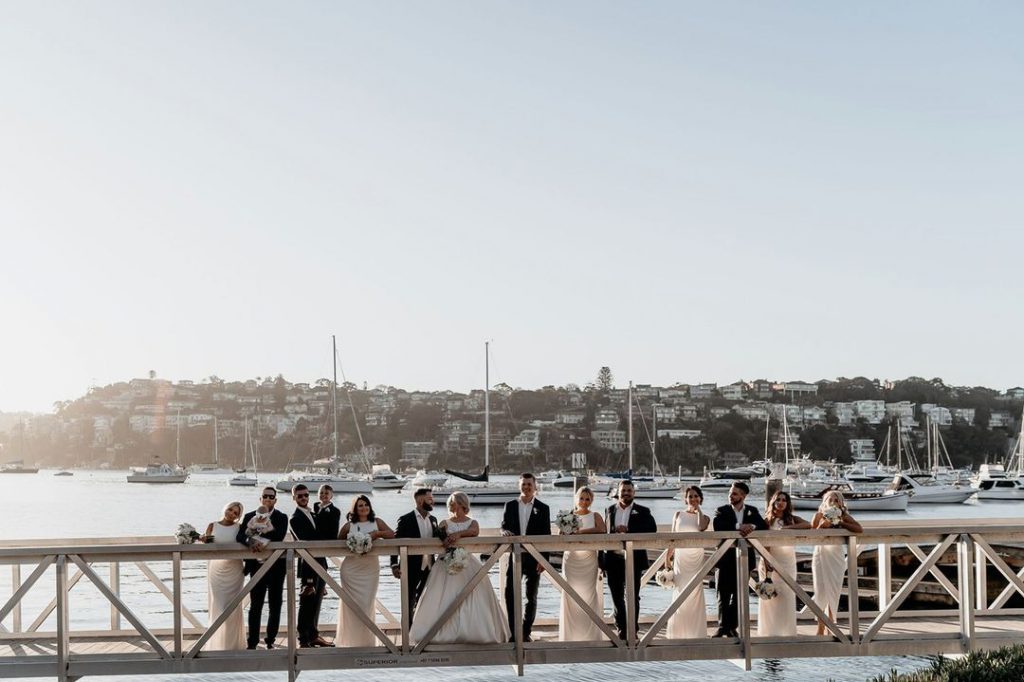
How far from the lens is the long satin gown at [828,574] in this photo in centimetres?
1328

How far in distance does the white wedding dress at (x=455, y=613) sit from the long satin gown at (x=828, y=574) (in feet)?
13.1

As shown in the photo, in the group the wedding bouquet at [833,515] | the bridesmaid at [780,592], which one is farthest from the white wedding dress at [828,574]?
the wedding bouquet at [833,515]

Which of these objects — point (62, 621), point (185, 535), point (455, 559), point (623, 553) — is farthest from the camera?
point (623, 553)

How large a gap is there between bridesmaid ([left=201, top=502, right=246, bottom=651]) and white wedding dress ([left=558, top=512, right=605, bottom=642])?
371cm

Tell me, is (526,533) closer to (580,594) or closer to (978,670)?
(580,594)

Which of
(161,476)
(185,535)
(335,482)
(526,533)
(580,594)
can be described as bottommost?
(161,476)

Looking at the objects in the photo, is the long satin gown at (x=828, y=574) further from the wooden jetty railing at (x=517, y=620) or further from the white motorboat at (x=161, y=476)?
the white motorboat at (x=161, y=476)

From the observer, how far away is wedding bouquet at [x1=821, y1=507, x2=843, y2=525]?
41.3 feet

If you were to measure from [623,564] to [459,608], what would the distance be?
7.04 ft

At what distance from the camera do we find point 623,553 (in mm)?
13148

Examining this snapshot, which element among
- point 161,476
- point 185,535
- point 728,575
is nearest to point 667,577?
point 728,575

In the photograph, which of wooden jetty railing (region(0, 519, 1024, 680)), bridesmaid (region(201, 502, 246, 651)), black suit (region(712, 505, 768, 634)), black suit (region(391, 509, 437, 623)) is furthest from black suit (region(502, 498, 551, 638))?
bridesmaid (region(201, 502, 246, 651))

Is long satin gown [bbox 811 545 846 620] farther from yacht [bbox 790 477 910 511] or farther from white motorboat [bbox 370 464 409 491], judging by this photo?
white motorboat [bbox 370 464 409 491]

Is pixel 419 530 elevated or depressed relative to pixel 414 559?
elevated
